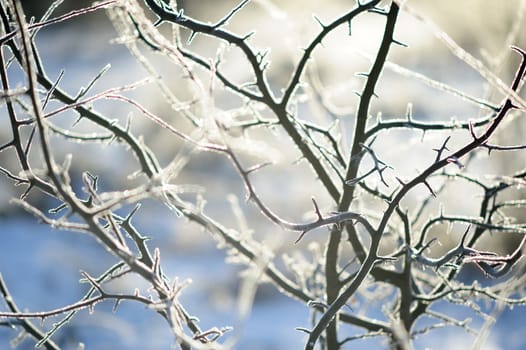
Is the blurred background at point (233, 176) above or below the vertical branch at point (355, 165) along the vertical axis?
above

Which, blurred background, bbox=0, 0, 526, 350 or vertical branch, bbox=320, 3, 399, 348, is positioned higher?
blurred background, bbox=0, 0, 526, 350

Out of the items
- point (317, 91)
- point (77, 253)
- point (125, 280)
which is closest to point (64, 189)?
point (317, 91)

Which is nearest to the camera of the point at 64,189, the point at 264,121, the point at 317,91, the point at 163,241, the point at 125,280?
the point at 64,189

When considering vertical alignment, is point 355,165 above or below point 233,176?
below

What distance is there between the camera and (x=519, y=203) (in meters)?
0.98

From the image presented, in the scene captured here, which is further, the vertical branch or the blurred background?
the blurred background

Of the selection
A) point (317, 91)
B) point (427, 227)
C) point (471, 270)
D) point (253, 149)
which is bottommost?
point (253, 149)

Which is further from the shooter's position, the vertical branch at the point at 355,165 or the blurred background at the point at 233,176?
the blurred background at the point at 233,176

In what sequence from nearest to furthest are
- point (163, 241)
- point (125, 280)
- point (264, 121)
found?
1. point (264, 121)
2. point (125, 280)
3. point (163, 241)

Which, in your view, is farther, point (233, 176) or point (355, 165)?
point (233, 176)

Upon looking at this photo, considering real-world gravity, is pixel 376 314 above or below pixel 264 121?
above

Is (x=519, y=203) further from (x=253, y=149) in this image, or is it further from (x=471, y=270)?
(x=471, y=270)

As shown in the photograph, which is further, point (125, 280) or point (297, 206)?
point (297, 206)

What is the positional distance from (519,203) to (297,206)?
359 cm
